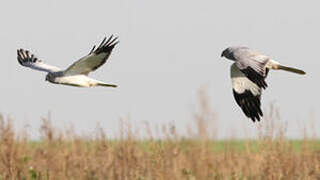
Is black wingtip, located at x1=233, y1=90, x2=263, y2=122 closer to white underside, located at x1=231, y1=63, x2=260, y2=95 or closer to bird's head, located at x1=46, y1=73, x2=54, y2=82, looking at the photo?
white underside, located at x1=231, y1=63, x2=260, y2=95

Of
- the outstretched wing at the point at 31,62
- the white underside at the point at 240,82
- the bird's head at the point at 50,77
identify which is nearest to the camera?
the white underside at the point at 240,82

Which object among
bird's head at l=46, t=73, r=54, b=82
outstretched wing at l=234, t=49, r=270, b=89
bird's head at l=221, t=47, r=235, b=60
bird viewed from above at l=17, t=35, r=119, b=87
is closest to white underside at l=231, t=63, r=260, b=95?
bird's head at l=221, t=47, r=235, b=60

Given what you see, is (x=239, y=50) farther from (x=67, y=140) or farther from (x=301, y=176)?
(x=67, y=140)

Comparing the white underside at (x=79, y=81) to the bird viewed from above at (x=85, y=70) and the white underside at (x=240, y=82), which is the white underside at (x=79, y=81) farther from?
the white underside at (x=240, y=82)

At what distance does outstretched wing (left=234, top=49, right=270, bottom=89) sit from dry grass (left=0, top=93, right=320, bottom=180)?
0.55 metres

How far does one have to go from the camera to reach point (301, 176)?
24.4 ft

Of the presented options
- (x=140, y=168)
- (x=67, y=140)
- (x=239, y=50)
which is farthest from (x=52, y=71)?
(x=239, y=50)

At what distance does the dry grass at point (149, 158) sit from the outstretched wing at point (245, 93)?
41cm

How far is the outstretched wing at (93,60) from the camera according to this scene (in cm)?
744

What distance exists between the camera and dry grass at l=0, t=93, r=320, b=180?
273 inches

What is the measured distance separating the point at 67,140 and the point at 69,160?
436mm

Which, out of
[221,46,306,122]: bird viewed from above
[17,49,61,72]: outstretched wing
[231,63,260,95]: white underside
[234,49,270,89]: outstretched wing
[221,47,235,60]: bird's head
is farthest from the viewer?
[17,49,61,72]: outstretched wing

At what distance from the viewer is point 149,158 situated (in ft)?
24.7

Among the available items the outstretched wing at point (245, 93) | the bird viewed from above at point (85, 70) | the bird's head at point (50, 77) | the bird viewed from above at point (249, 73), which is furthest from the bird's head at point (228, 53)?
the bird's head at point (50, 77)
